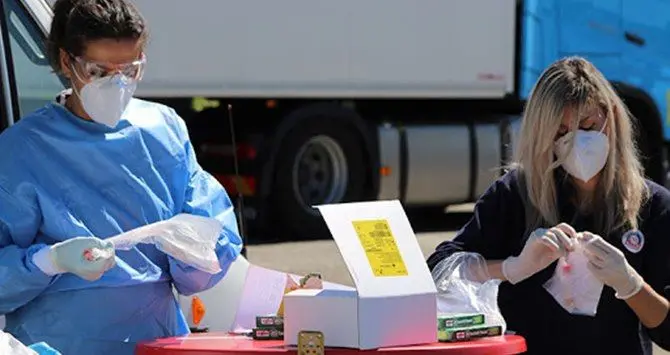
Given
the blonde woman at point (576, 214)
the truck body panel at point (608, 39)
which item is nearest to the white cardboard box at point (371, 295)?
the blonde woman at point (576, 214)

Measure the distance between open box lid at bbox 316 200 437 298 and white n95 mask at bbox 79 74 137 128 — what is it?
21.6 inches

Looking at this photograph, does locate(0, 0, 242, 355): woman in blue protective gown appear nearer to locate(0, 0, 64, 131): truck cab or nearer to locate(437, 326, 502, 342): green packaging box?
locate(437, 326, 502, 342): green packaging box

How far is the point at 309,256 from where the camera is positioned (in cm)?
1140

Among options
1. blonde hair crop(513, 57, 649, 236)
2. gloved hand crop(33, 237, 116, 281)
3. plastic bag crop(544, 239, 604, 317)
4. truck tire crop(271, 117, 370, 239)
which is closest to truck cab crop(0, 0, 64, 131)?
gloved hand crop(33, 237, 116, 281)

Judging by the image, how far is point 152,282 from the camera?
3.34 meters

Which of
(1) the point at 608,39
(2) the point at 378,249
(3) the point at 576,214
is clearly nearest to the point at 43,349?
(2) the point at 378,249

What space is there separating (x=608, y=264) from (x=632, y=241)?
0.84 ft

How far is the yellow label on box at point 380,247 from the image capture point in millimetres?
3094

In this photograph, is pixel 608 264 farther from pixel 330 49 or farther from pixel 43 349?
pixel 330 49

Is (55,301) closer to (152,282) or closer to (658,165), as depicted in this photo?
(152,282)

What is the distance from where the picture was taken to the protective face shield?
3.25 metres

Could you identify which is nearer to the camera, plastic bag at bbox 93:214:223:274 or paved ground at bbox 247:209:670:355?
plastic bag at bbox 93:214:223:274

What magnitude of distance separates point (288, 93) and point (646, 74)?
13.0 feet

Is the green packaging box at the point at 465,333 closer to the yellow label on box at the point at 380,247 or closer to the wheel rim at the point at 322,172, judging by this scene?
the yellow label on box at the point at 380,247
